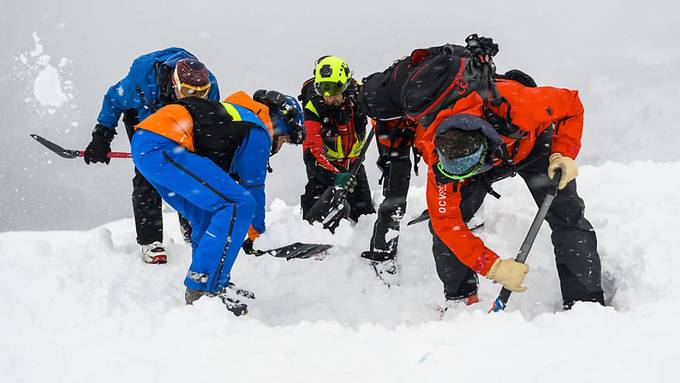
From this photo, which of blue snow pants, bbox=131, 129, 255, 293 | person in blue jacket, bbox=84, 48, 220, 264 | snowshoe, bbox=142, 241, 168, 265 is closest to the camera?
blue snow pants, bbox=131, 129, 255, 293

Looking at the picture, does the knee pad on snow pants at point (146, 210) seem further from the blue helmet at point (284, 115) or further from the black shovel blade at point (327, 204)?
the black shovel blade at point (327, 204)

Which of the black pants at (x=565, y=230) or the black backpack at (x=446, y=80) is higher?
the black backpack at (x=446, y=80)

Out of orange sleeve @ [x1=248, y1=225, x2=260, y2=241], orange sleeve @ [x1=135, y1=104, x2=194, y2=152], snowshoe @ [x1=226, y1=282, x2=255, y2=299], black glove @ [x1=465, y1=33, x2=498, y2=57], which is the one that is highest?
black glove @ [x1=465, y1=33, x2=498, y2=57]

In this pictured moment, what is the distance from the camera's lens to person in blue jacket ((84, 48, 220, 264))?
397cm

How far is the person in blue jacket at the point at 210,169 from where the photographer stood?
10.2 ft

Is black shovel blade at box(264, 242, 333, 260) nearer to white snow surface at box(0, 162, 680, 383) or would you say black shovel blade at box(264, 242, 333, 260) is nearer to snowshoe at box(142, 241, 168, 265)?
white snow surface at box(0, 162, 680, 383)

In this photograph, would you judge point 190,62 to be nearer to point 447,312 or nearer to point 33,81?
point 447,312

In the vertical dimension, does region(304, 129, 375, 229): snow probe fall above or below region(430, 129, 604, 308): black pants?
below

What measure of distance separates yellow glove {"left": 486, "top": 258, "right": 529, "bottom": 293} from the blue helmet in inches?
58.6

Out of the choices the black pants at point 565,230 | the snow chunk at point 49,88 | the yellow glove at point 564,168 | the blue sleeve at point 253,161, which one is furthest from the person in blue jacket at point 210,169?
the snow chunk at point 49,88

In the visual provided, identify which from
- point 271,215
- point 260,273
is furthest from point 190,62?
point 271,215

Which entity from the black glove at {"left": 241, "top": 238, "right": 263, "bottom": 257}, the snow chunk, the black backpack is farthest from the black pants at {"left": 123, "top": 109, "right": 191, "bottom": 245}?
the snow chunk

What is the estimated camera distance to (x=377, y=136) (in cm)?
402

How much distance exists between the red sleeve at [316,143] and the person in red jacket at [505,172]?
170 centimetres
